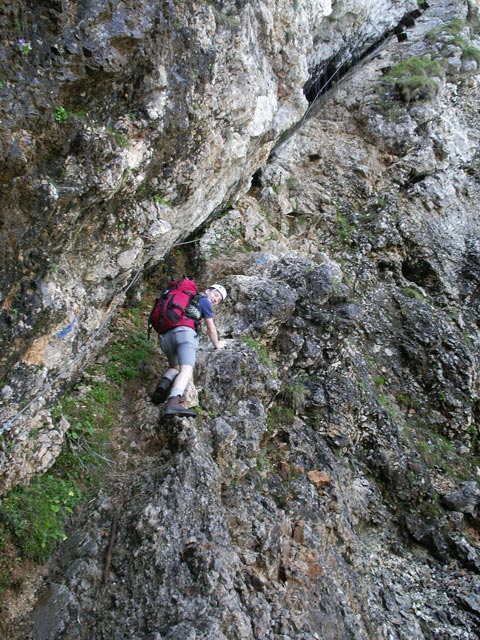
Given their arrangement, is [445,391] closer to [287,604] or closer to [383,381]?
[383,381]

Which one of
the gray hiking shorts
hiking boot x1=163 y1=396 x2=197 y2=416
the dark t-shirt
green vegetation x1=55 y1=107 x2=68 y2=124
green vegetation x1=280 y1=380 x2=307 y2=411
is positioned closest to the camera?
green vegetation x1=55 y1=107 x2=68 y2=124

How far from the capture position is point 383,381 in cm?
1014

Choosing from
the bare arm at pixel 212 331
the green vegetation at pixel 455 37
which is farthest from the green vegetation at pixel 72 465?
the green vegetation at pixel 455 37

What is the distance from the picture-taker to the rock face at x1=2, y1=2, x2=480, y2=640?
5109mm

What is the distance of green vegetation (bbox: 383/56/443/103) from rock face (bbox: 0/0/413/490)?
26.0 ft

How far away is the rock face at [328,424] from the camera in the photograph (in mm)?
5109

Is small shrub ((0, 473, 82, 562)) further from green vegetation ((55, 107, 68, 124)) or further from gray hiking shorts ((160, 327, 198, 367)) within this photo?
green vegetation ((55, 107, 68, 124))

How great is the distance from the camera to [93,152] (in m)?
5.23

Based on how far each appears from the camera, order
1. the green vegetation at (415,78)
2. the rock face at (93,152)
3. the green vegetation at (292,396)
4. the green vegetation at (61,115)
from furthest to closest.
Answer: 1. the green vegetation at (415,78)
2. the green vegetation at (292,396)
3. the green vegetation at (61,115)
4. the rock face at (93,152)

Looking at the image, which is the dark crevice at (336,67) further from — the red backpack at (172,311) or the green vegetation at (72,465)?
the green vegetation at (72,465)

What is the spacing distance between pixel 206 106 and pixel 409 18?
15.0 metres

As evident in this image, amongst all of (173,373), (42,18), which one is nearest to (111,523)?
(173,373)

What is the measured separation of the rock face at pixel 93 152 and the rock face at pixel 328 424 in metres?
1.56

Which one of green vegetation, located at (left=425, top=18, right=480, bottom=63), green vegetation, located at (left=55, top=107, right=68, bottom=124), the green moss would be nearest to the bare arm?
the green moss
